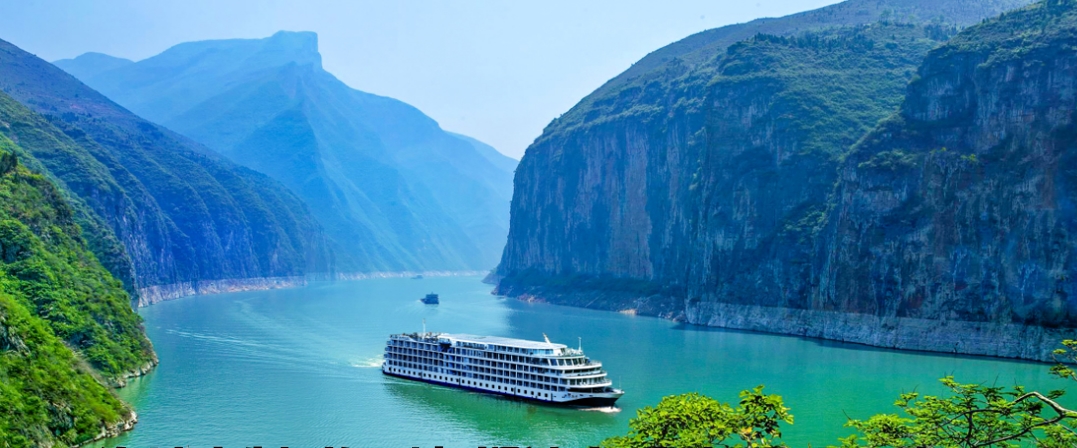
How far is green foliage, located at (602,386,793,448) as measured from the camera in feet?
87.4

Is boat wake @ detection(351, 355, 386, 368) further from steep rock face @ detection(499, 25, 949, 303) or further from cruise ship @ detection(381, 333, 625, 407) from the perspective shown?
steep rock face @ detection(499, 25, 949, 303)

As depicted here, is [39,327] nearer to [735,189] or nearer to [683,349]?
[683,349]

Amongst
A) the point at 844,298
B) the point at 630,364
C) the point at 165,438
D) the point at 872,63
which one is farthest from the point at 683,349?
the point at 872,63

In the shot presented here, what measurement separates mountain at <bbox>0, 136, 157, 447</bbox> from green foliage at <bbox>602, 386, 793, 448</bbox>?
35.8 metres

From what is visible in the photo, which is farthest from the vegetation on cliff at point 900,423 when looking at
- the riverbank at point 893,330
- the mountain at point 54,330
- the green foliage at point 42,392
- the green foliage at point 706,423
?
the riverbank at point 893,330

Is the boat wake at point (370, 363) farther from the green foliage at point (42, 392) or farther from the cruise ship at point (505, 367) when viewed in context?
the green foliage at point (42, 392)

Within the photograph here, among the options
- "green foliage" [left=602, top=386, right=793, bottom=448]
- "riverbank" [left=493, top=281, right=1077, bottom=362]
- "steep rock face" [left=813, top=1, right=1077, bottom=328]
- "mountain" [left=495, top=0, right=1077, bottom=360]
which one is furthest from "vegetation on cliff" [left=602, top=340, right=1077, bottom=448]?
"steep rock face" [left=813, top=1, right=1077, bottom=328]

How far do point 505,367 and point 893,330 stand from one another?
59.1 m

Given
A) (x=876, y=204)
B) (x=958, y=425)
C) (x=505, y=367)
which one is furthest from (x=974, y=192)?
(x=958, y=425)

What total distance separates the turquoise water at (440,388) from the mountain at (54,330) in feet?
9.12

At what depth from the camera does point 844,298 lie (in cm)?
12975

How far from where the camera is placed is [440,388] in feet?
286

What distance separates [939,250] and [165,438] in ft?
304

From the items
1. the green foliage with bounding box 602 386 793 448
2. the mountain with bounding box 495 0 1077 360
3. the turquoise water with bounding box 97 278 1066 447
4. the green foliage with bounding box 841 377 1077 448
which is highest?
the mountain with bounding box 495 0 1077 360
